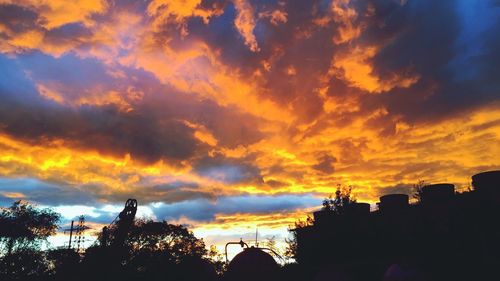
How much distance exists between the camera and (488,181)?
19.0 m

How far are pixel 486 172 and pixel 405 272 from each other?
825 cm

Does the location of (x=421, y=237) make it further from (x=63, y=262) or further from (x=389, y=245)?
(x=63, y=262)

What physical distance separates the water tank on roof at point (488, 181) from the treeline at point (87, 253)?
25.5 metres

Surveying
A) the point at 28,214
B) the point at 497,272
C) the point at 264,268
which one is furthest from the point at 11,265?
the point at 497,272

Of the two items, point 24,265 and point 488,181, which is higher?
point 488,181

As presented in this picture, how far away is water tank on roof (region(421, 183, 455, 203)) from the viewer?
21.2m

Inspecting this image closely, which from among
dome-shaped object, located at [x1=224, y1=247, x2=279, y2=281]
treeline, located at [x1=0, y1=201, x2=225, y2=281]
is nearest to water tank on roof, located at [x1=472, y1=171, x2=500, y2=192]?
dome-shaped object, located at [x1=224, y1=247, x2=279, y2=281]

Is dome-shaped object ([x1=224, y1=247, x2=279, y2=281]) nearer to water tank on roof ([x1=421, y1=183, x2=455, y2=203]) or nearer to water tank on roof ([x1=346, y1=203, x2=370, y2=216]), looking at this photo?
water tank on roof ([x1=346, y1=203, x2=370, y2=216])

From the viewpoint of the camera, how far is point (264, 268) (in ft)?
59.0

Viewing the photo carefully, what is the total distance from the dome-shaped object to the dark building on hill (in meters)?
3.65

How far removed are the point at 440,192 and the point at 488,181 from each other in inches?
113

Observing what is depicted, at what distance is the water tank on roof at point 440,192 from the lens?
21250 mm

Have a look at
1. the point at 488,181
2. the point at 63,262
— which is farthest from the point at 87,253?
the point at 488,181

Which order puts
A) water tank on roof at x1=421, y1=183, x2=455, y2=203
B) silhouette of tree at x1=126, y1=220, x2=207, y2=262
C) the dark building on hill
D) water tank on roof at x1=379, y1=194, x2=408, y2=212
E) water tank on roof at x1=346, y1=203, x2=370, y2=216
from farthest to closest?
silhouette of tree at x1=126, y1=220, x2=207, y2=262
water tank on roof at x1=346, y1=203, x2=370, y2=216
water tank on roof at x1=379, y1=194, x2=408, y2=212
water tank on roof at x1=421, y1=183, x2=455, y2=203
the dark building on hill
